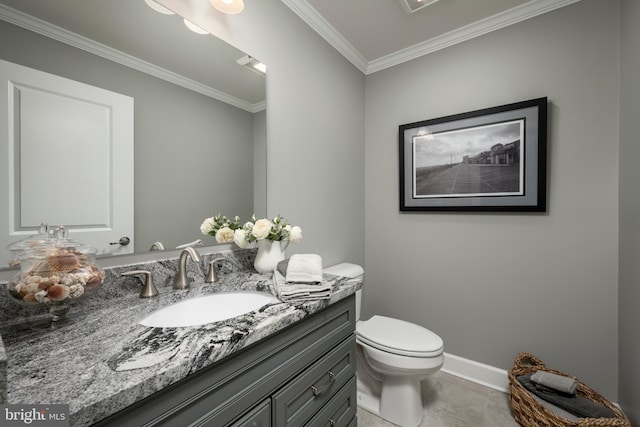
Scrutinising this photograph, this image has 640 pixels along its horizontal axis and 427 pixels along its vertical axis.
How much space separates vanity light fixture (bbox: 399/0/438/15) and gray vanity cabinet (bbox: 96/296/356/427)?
1742mm

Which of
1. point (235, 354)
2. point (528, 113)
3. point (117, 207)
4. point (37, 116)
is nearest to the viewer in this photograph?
point (235, 354)

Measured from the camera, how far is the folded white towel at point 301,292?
0.94 meters

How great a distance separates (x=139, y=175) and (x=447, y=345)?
7.37 ft

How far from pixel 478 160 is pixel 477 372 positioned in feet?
4.88

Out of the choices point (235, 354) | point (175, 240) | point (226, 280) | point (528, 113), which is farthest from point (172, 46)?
point (528, 113)

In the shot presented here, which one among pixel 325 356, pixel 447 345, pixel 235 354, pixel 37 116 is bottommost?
pixel 447 345

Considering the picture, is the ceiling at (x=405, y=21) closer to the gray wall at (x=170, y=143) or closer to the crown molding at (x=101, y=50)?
the crown molding at (x=101, y=50)

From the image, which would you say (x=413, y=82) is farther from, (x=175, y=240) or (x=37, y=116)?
(x=37, y=116)

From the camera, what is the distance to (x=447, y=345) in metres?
2.03

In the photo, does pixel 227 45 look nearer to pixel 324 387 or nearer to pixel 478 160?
pixel 324 387

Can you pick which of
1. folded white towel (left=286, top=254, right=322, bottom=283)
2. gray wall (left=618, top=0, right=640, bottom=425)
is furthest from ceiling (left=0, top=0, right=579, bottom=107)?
folded white towel (left=286, top=254, right=322, bottom=283)

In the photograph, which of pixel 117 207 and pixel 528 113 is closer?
pixel 117 207

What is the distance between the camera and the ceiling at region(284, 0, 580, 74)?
1.67m

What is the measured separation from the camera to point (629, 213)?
4.50 ft
